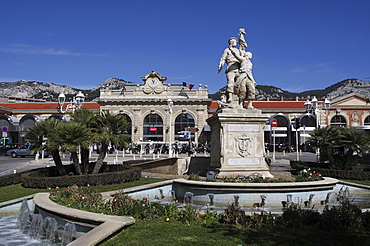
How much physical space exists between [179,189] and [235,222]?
4.12 meters

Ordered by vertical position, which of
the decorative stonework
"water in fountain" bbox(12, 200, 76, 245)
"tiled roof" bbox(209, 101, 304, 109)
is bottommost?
"water in fountain" bbox(12, 200, 76, 245)

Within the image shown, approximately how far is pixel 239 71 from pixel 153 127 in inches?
2023

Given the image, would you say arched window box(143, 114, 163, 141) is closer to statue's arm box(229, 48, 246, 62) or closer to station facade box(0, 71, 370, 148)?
station facade box(0, 71, 370, 148)

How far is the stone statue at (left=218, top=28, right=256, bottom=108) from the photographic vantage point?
1280 centimetres

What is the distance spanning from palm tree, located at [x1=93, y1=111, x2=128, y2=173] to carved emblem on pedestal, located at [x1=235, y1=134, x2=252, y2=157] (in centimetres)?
552

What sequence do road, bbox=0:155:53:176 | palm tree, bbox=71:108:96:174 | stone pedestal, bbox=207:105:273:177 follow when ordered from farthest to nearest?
1. road, bbox=0:155:53:176
2. palm tree, bbox=71:108:96:174
3. stone pedestal, bbox=207:105:273:177

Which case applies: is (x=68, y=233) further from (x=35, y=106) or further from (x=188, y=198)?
(x=35, y=106)

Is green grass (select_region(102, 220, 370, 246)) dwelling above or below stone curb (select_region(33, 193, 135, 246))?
below

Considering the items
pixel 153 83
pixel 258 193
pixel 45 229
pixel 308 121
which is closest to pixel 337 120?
pixel 308 121

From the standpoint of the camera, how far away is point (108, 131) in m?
15.1

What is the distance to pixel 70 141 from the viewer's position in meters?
13.7

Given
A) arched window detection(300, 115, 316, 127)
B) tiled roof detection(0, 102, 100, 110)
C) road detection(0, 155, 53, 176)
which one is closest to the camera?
road detection(0, 155, 53, 176)

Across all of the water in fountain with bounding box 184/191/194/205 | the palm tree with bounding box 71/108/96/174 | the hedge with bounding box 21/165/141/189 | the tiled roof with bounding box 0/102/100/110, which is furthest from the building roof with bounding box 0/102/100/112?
the water in fountain with bounding box 184/191/194/205

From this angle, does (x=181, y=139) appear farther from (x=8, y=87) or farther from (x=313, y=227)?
(x=8, y=87)
